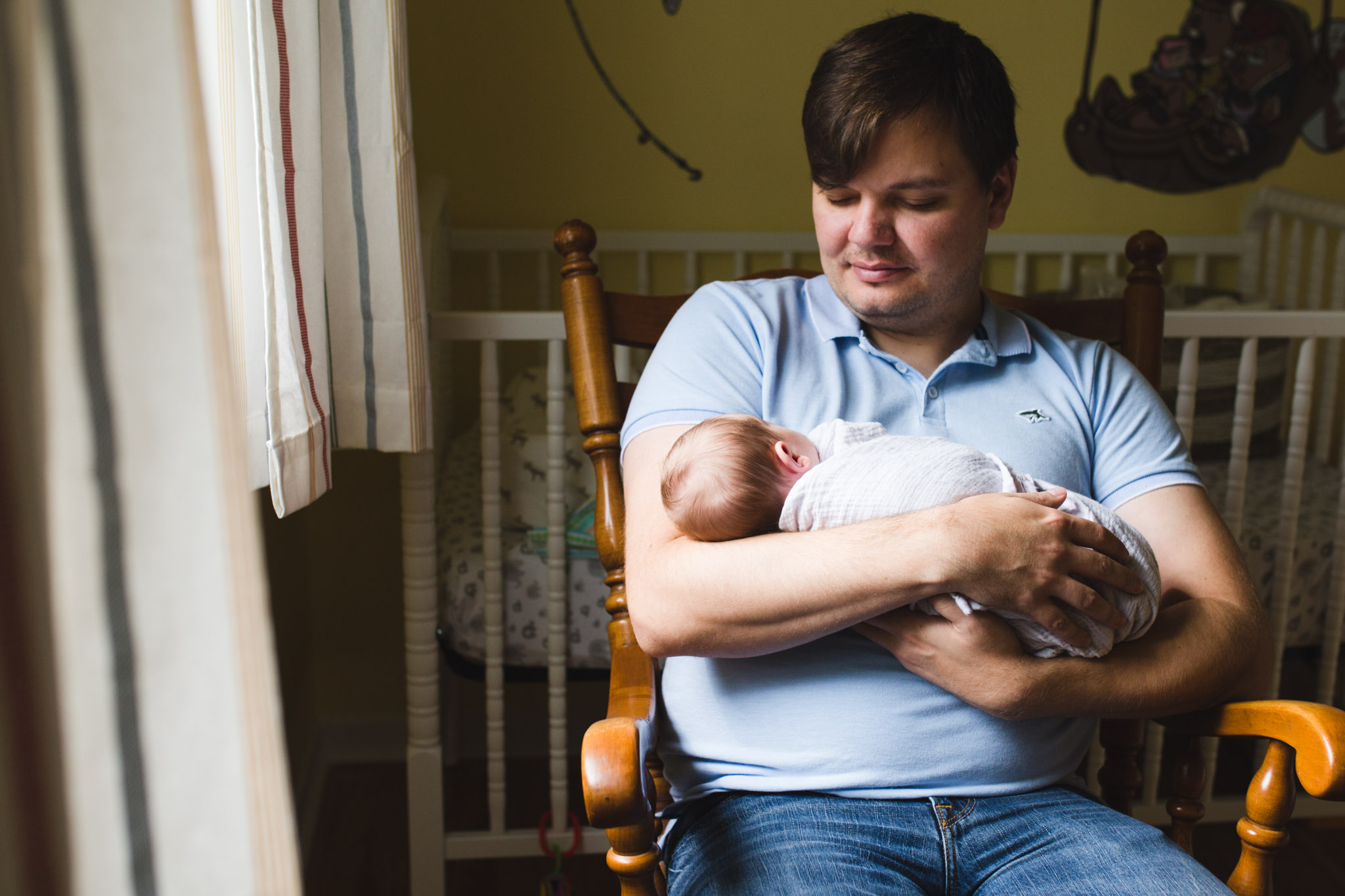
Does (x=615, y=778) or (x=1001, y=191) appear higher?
(x=1001, y=191)

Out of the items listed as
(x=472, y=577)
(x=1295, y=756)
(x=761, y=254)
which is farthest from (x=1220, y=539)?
(x=761, y=254)

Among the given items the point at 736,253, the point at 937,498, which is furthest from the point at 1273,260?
the point at 937,498

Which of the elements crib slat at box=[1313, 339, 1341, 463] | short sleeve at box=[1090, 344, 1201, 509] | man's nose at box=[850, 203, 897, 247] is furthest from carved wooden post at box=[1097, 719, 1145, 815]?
crib slat at box=[1313, 339, 1341, 463]

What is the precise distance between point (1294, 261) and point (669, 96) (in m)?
1.68

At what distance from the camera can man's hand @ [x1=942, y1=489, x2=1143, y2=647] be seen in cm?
84

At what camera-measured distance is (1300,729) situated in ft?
2.89

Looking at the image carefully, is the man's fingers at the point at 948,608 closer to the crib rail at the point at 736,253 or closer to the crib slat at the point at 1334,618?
the crib slat at the point at 1334,618

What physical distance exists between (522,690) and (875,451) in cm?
163

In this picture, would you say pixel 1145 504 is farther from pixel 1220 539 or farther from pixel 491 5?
pixel 491 5

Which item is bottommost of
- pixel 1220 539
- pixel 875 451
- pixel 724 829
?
pixel 724 829

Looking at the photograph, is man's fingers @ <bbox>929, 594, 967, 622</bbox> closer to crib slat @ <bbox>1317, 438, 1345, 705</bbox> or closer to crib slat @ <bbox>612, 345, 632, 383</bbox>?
crib slat @ <bbox>612, 345, 632, 383</bbox>

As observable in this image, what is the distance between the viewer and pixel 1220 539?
103 centimetres

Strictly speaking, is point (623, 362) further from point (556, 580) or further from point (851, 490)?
point (851, 490)

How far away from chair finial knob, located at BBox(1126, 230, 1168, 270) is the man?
0.88 feet
